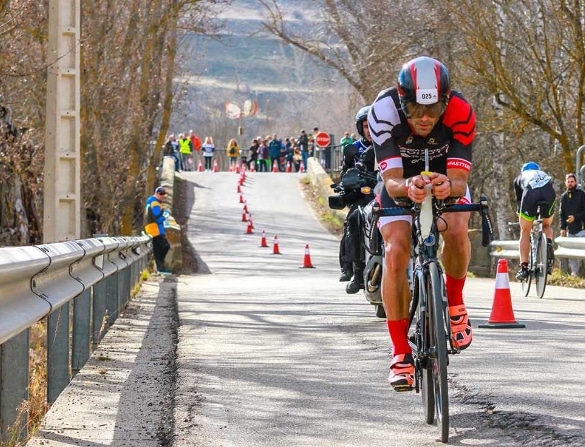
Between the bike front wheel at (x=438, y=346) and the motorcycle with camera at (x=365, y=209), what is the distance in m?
4.43

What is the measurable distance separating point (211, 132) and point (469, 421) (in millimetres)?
144435

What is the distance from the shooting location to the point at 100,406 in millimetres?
7305

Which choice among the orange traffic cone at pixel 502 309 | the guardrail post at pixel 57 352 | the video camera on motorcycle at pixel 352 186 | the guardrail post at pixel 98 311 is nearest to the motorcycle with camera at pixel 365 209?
the video camera on motorcycle at pixel 352 186

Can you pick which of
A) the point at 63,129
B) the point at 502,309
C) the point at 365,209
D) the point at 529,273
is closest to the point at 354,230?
the point at 365,209

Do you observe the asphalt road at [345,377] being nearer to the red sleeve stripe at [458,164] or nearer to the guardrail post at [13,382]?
the guardrail post at [13,382]

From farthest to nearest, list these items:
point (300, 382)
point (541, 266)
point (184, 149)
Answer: point (184, 149), point (541, 266), point (300, 382)

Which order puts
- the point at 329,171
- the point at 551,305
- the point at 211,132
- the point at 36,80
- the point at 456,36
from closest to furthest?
the point at 551,305 < the point at 36,80 < the point at 456,36 < the point at 329,171 < the point at 211,132

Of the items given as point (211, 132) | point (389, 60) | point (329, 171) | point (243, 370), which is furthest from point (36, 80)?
point (211, 132)

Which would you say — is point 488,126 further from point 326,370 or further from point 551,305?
point 326,370


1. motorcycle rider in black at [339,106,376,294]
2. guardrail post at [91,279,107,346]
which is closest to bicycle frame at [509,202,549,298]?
motorcycle rider in black at [339,106,376,294]

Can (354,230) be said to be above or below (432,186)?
below

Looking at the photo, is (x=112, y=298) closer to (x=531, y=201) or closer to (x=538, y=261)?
(x=538, y=261)

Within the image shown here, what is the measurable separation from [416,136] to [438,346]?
1.26 metres

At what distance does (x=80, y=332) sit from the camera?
8875 millimetres
